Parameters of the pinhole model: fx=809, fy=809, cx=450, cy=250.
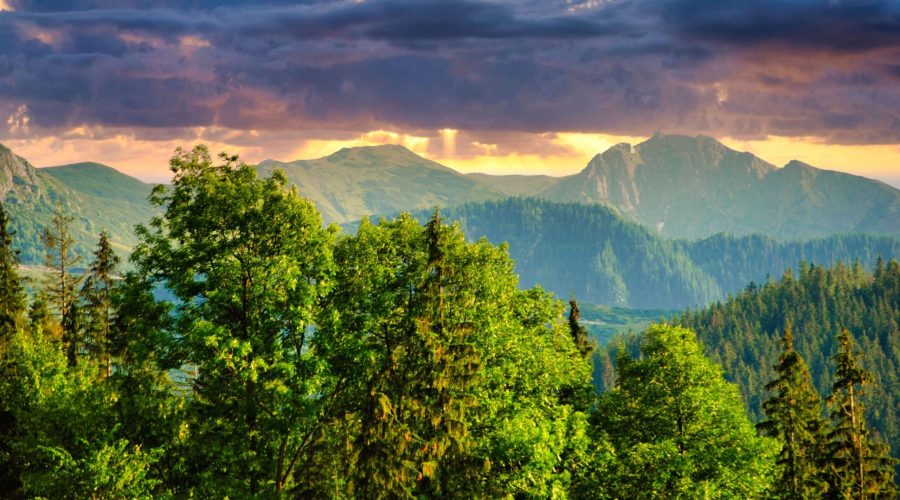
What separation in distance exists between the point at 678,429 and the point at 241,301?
82.3 feet

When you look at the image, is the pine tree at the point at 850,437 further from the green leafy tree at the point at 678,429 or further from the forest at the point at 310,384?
the forest at the point at 310,384

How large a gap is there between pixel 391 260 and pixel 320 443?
8.56 m

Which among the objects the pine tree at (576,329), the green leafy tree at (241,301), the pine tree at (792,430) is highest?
the green leafy tree at (241,301)

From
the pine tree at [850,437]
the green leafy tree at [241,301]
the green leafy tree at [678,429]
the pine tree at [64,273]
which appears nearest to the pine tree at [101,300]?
the pine tree at [64,273]

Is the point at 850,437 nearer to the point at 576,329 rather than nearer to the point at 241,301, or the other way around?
the point at 576,329

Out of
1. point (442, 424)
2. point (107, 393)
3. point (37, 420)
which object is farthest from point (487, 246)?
point (37, 420)

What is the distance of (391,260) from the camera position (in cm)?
3566

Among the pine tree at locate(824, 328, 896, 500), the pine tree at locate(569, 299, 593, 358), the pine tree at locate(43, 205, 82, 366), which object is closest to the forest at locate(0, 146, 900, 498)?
the pine tree at locate(824, 328, 896, 500)

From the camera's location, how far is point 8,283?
6638 cm

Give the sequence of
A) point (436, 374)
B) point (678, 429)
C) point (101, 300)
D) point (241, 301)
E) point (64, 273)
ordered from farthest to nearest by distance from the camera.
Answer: point (101, 300) < point (64, 273) < point (678, 429) < point (241, 301) < point (436, 374)

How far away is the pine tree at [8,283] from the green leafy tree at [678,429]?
150ft

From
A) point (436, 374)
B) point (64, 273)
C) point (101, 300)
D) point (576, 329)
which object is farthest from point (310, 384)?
point (101, 300)

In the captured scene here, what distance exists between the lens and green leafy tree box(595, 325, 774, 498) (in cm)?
3947

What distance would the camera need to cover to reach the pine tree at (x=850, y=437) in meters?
51.2
